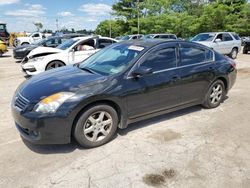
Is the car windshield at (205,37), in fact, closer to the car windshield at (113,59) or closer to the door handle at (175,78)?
the door handle at (175,78)

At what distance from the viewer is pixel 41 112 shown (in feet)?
10.8

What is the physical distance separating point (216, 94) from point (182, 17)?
32216mm

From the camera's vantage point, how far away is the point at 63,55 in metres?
8.62

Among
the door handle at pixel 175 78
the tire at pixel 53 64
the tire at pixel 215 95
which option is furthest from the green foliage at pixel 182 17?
the door handle at pixel 175 78

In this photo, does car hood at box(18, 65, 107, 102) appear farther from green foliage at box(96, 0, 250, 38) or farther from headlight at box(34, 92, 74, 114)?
green foliage at box(96, 0, 250, 38)

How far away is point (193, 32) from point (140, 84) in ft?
111

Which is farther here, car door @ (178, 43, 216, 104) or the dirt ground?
car door @ (178, 43, 216, 104)

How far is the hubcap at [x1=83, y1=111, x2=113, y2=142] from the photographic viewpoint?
3.63 meters

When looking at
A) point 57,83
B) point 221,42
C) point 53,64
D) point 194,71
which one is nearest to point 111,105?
point 57,83

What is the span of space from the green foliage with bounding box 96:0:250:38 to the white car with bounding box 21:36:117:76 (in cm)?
2758

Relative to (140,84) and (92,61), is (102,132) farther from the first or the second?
(92,61)

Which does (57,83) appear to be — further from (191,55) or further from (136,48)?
(191,55)

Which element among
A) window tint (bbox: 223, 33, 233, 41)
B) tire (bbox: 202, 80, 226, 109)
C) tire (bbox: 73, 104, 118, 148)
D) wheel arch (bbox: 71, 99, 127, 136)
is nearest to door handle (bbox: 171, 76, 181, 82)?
tire (bbox: 202, 80, 226, 109)

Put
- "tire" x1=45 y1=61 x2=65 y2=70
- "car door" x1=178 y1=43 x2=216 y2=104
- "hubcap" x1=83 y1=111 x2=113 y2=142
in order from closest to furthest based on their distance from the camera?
"hubcap" x1=83 y1=111 x2=113 y2=142
"car door" x1=178 y1=43 x2=216 y2=104
"tire" x1=45 y1=61 x2=65 y2=70
